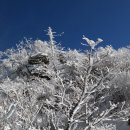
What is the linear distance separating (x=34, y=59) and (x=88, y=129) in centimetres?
3039

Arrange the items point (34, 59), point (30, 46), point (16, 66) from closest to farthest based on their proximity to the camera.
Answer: point (34, 59) → point (16, 66) → point (30, 46)

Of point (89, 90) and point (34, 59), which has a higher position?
point (34, 59)

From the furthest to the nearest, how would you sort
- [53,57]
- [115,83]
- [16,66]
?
[16,66] → [115,83] → [53,57]

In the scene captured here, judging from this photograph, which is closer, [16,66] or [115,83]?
[115,83]

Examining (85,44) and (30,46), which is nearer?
(85,44)

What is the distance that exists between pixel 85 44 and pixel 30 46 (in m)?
41.6

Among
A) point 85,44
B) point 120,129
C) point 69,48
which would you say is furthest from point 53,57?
point 69,48

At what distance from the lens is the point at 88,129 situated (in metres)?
5.76

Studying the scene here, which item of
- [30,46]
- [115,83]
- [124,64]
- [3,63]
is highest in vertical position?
[30,46]

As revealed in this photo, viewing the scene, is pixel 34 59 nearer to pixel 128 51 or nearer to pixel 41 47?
pixel 41 47

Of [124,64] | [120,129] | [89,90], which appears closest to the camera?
[89,90]

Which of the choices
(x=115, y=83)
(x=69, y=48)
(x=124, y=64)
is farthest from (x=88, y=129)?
(x=69, y=48)

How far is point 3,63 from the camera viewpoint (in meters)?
43.6

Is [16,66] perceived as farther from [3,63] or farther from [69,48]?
[69,48]
